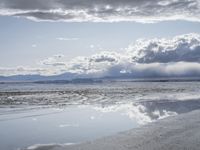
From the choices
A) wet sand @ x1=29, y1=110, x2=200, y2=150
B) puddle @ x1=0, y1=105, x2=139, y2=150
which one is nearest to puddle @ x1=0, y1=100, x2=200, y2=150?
puddle @ x1=0, y1=105, x2=139, y2=150

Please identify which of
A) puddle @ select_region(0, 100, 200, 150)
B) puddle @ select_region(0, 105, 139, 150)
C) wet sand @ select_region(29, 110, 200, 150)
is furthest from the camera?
puddle @ select_region(0, 105, 139, 150)

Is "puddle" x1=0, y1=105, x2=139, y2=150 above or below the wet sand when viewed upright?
below

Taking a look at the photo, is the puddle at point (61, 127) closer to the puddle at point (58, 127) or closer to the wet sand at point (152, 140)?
the puddle at point (58, 127)

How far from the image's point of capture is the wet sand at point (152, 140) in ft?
53.2

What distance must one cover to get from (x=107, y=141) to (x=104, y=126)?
646 cm

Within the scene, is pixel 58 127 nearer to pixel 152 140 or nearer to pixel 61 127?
pixel 61 127

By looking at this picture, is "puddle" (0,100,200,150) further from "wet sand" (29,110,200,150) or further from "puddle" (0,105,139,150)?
"wet sand" (29,110,200,150)

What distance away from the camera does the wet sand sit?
16219 mm

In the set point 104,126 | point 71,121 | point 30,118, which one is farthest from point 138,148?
point 30,118

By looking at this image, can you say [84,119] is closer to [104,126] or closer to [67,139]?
[104,126]

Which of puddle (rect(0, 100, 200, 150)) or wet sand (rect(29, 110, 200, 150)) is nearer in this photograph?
wet sand (rect(29, 110, 200, 150))

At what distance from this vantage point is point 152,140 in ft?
57.9

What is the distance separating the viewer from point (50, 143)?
1800 centimetres

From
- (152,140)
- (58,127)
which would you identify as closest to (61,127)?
(58,127)
